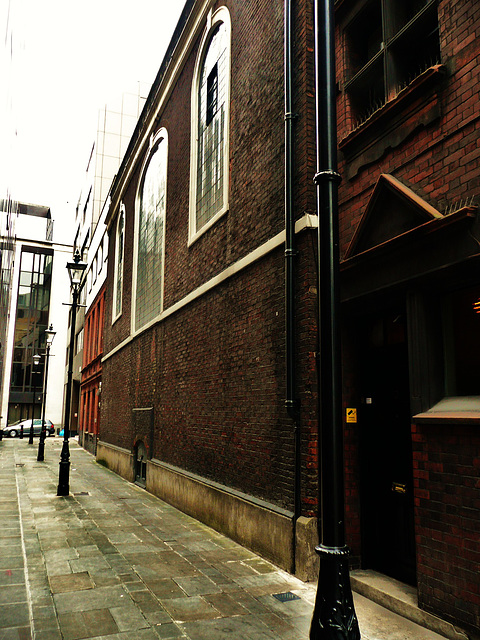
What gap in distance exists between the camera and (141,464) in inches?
572

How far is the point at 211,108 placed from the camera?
10750mm

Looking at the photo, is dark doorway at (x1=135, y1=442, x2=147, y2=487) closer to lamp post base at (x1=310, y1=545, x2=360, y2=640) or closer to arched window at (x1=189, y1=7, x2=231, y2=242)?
arched window at (x1=189, y1=7, x2=231, y2=242)

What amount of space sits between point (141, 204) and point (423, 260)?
45.3 feet

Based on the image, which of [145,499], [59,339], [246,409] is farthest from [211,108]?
[59,339]

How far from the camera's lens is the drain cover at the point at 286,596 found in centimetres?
509

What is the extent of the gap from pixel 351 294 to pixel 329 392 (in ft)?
9.89

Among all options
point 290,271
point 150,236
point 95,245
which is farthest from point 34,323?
point 290,271

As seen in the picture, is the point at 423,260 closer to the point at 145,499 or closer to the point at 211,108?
the point at 211,108

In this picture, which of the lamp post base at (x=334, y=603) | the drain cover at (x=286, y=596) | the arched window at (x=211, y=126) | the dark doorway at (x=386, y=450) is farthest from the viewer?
the arched window at (x=211, y=126)

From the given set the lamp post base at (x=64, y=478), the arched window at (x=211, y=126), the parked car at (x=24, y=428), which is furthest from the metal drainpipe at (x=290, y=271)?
the parked car at (x=24, y=428)

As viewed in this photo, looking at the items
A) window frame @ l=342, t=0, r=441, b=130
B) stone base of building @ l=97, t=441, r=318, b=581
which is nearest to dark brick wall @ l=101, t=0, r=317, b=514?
stone base of building @ l=97, t=441, r=318, b=581

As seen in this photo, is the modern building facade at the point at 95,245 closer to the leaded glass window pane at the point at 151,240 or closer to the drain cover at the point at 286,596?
the leaded glass window pane at the point at 151,240

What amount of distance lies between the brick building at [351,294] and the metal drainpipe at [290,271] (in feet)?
0.08

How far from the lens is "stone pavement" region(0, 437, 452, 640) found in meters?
4.35
